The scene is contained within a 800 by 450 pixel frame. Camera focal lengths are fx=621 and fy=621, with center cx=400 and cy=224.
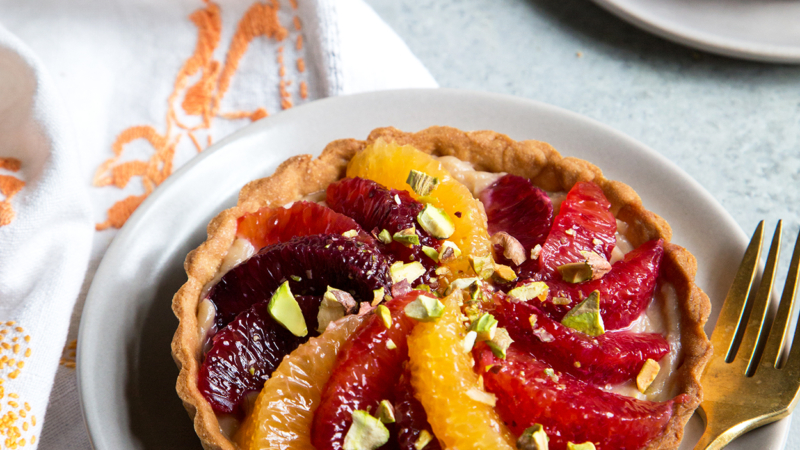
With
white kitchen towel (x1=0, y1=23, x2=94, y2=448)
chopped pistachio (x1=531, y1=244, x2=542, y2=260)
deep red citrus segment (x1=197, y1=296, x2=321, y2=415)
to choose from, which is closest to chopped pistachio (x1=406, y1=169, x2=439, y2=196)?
chopped pistachio (x1=531, y1=244, x2=542, y2=260)

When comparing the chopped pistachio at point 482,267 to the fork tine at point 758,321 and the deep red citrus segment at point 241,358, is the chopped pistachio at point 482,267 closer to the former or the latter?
the deep red citrus segment at point 241,358

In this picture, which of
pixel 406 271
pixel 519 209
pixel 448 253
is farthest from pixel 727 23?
pixel 406 271

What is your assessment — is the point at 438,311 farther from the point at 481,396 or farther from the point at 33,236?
the point at 33,236

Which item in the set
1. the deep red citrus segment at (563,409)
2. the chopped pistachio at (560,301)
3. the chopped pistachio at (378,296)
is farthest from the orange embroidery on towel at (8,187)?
the chopped pistachio at (560,301)

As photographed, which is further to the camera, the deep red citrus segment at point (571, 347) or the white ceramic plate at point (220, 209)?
the white ceramic plate at point (220, 209)

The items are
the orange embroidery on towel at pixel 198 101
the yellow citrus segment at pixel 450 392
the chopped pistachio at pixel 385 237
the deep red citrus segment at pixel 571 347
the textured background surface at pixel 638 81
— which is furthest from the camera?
the textured background surface at pixel 638 81

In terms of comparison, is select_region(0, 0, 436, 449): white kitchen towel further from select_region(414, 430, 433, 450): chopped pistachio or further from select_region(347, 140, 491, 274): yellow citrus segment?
select_region(414, 430, 433, 450): chopped pistachio
